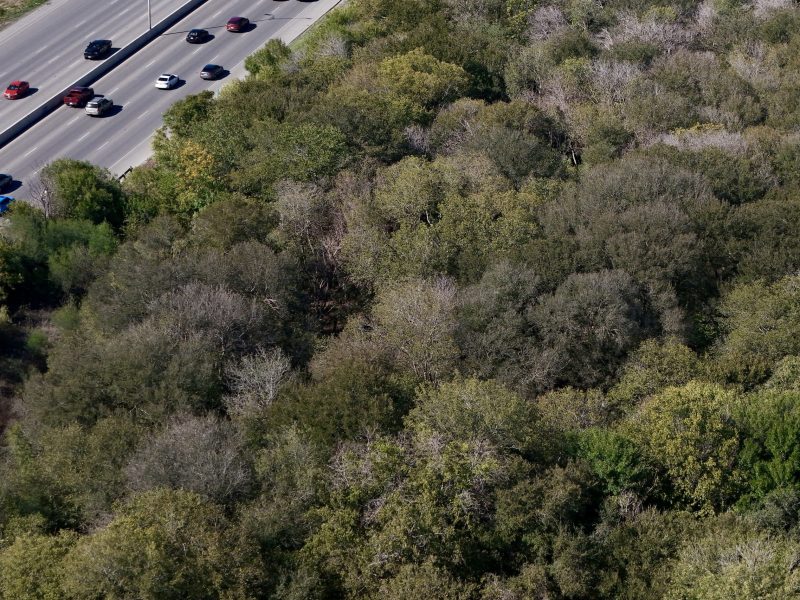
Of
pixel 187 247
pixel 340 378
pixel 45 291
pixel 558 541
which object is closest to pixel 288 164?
pixel 187 247

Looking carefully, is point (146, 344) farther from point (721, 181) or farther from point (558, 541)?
point (721, 181)

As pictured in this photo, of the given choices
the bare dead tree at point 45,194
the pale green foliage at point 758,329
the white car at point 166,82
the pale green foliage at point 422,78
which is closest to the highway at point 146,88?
the white car at point 166,82

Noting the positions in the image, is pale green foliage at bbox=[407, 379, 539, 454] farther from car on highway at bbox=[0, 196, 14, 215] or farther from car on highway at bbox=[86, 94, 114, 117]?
car on highway at bbox=[86, 94, 114, 117]

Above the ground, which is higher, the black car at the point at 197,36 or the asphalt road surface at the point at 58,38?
the asphalt road surface at the point at 58,38

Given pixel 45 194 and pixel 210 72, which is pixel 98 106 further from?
pixel 45 194

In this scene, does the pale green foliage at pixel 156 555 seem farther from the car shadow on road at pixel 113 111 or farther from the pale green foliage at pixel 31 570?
the car shadow on road at pixel 113 111
